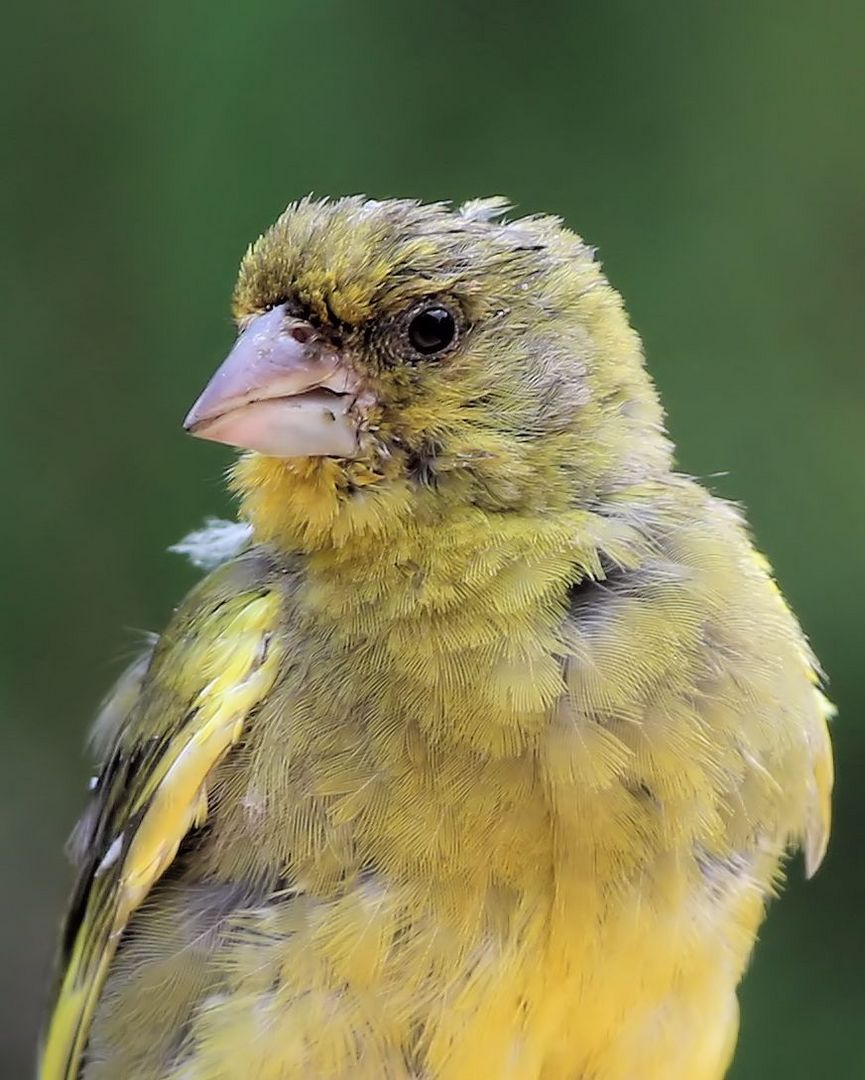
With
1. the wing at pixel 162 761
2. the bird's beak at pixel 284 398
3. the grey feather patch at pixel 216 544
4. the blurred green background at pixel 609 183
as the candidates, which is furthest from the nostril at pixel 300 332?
the blurred green background at pixel 609 183

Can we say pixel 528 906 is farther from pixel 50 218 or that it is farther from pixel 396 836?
pixel 50 218

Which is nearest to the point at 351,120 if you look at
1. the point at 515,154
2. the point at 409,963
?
the point at 515,154

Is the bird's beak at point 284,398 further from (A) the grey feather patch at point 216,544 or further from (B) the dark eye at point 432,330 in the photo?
(A) the grey feather patch at point 216,544

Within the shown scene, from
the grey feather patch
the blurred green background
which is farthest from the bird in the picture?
the blurred green background

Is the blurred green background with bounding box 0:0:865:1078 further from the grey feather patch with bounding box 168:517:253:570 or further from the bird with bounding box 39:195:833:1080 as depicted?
the bird with bounding box 39:195:833:1080

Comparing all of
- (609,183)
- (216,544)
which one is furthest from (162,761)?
(609,183)

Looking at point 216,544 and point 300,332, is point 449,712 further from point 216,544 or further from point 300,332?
point 216,544

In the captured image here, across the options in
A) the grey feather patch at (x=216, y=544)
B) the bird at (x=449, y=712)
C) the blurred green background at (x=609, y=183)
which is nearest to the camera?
the bird at (x=449, y=712)
